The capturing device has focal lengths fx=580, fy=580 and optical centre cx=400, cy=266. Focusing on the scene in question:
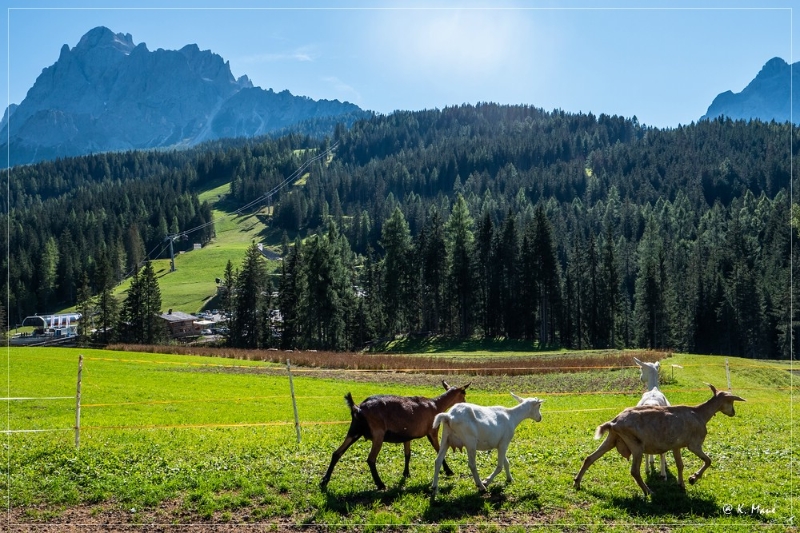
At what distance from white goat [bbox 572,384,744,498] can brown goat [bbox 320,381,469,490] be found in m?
3.43

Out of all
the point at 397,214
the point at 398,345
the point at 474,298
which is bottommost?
the point at 398,345

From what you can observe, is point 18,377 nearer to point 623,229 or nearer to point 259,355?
point 259,355

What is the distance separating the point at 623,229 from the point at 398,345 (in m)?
112

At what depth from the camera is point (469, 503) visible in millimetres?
11086

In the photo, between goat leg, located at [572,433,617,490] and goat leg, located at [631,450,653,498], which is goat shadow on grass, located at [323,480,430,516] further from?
goat leg, located at [631,450,653,498]

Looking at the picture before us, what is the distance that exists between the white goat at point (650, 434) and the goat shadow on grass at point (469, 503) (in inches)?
58.8

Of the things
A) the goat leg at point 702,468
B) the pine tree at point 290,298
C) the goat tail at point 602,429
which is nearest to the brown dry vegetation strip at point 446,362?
the pine tree at point 290,298

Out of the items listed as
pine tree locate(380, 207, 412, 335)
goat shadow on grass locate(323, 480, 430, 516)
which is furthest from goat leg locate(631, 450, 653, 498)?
pine tree locate(380, 207, 412, 335)

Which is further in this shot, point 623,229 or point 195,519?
point 623,229

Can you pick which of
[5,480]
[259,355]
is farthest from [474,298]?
[5,480]

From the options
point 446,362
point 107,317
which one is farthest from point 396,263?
point 107,317

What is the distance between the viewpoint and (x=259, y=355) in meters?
55.9

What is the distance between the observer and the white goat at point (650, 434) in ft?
37.4

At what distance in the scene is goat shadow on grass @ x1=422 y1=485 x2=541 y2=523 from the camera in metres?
10.6
